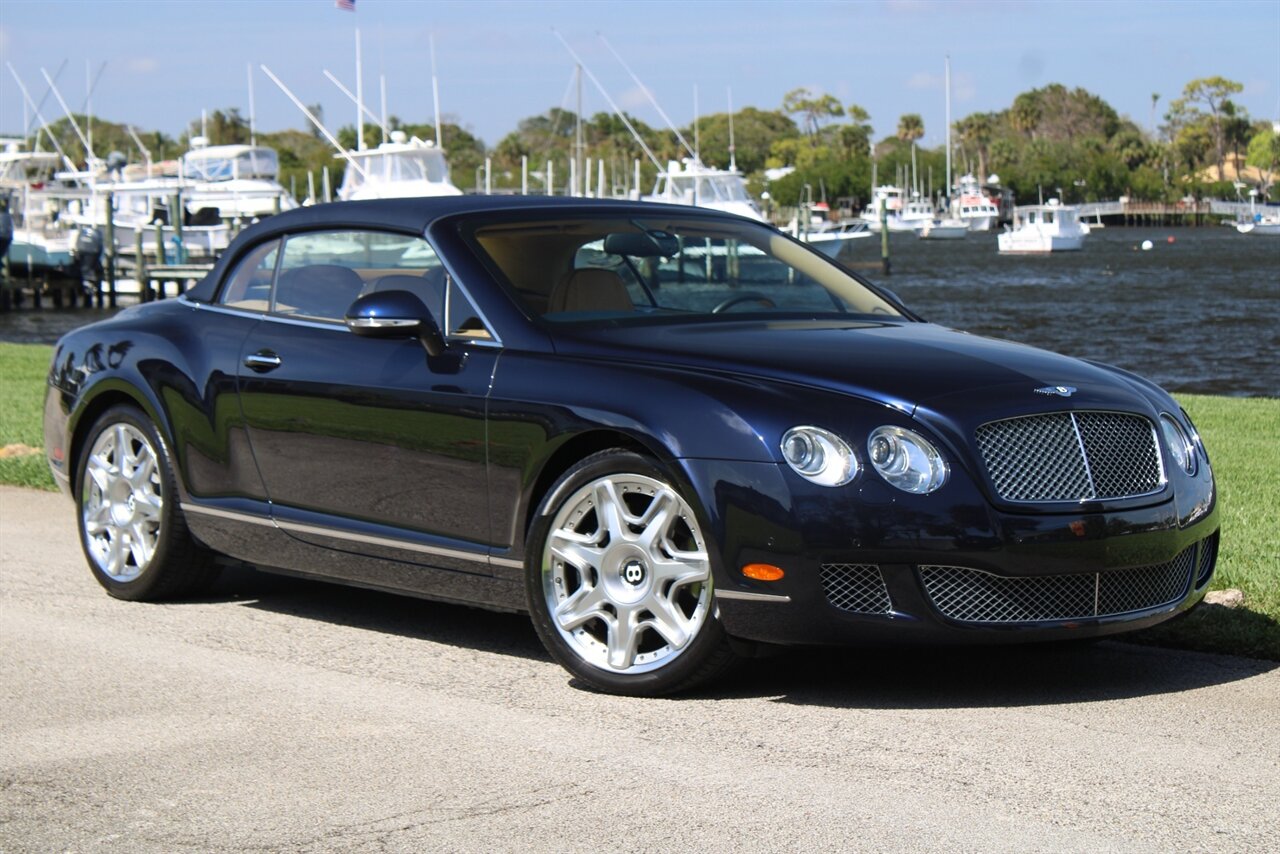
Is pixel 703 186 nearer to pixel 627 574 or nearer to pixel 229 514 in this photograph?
pixel 229 514

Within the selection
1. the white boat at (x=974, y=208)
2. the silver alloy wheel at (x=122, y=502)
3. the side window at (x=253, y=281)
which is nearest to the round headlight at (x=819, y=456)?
the side window at (x=253, y=281)

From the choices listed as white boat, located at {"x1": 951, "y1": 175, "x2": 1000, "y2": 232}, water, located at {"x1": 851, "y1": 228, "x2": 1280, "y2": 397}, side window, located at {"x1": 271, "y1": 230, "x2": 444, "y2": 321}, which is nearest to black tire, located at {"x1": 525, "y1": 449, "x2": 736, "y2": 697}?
side window, located at {"x1": 271, "y1": 230, "x2": 444, "y2": 321}

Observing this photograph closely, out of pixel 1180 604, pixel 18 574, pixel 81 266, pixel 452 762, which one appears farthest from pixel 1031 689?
pixel 81 266

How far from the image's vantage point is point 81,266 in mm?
59250

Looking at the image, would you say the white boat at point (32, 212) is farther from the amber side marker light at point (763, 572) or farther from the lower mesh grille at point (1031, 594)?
the lower mesh grille at point (1031, 594)

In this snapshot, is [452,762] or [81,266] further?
[81,266]

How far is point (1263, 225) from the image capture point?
156 meters

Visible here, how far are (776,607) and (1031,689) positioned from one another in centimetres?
92

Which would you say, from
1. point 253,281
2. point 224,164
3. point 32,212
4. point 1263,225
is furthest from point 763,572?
point 1263,225

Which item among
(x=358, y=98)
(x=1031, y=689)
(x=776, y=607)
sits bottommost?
(x=1031, y=689)

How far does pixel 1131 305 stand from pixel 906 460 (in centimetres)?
5215

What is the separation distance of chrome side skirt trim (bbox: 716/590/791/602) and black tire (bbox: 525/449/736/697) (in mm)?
66

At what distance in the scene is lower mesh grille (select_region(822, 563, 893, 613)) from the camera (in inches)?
203

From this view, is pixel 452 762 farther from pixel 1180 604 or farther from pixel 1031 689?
pixel 1180 604
